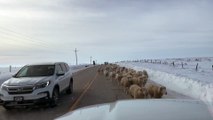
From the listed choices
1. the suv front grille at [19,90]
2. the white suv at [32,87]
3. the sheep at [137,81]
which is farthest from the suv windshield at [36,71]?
the sheep at [137,81]

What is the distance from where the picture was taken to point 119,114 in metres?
3.53

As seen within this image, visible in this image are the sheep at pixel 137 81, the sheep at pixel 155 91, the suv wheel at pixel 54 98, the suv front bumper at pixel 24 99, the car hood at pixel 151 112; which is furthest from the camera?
the sheep at pixel 137 81

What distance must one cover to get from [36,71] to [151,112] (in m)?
14.1

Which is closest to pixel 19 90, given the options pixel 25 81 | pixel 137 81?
pixel 25 81

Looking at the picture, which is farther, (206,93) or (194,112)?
(206,93)

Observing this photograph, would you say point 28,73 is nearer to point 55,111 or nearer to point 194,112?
point 55,111

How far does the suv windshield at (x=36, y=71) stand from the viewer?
55.7ft

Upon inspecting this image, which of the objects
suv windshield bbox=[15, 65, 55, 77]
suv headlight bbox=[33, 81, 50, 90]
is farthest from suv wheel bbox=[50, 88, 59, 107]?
suv windshield bbox=[15, 65, 55, 77]

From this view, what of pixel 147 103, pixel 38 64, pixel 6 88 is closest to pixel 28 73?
pixel 38 64

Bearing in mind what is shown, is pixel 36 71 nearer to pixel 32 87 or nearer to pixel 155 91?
pixel 32 87

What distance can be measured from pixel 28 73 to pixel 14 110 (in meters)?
1.97

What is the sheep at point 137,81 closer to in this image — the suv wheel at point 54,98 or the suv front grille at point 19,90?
the suv wheel at point 54,98

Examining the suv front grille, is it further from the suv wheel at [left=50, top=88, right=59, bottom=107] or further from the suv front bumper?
the suv wheel at [left=50, top=88, right=59, bottom=107]

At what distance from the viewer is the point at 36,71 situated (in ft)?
56.7
